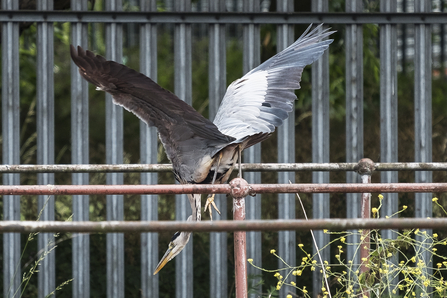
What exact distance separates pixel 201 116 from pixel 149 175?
3.64 ft

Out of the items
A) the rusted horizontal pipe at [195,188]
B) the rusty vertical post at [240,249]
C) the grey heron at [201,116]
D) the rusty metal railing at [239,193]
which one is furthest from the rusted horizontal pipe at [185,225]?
the grey heron at [201,116]

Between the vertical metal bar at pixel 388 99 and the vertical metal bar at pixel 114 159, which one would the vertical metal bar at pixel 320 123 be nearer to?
the vertical metal bar at pixel 388 99

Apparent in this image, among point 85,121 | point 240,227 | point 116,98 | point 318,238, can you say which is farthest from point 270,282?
point 240,227

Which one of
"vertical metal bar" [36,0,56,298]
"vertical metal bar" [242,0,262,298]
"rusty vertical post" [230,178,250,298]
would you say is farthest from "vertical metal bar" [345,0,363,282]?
"vertical metal bar" [36,0,56,298]

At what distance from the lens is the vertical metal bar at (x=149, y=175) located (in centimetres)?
343

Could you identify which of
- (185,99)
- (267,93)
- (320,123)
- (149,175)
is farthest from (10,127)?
(320,123)

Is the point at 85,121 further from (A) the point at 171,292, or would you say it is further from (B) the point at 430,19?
(B) the point at 430,19

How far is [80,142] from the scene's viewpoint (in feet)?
11.2

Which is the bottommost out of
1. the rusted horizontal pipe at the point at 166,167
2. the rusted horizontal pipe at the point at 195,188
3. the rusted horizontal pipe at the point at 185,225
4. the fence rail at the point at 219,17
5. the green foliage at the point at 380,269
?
the green foliage at the point at 380,269

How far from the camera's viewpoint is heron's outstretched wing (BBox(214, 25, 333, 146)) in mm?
2654

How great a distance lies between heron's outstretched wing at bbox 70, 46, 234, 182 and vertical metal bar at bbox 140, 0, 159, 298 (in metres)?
0.72

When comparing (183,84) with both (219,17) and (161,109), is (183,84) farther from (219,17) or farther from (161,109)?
(161,109)

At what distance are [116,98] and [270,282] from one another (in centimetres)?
202

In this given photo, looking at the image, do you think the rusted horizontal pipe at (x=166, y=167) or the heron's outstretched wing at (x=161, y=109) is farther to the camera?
the rusted horizontal pipe at (x=166, y=167)
